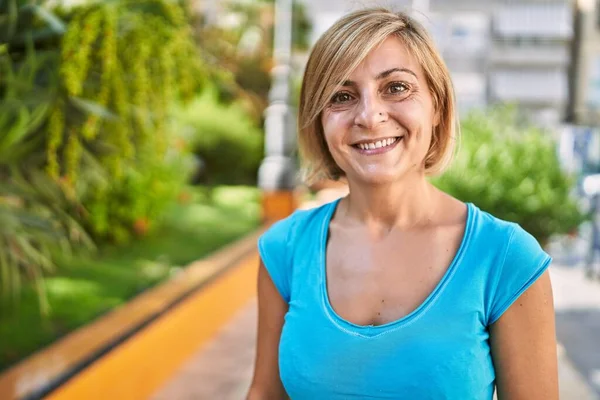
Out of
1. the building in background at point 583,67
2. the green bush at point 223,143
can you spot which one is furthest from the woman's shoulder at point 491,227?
the green bush at point 223,143

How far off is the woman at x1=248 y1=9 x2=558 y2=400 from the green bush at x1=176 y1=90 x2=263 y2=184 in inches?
602

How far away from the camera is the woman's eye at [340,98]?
5.21 ft

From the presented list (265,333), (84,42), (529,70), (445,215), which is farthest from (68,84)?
(529,70)

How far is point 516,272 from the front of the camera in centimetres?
143

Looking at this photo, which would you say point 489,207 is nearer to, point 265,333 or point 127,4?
point 127,4

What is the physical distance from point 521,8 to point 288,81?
35154 millimetres

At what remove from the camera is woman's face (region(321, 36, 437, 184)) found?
5.03 ft

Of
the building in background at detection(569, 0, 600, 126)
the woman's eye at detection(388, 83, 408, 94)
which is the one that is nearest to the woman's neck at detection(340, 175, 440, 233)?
the woman's eye at detection(388, 83, 408, 94)

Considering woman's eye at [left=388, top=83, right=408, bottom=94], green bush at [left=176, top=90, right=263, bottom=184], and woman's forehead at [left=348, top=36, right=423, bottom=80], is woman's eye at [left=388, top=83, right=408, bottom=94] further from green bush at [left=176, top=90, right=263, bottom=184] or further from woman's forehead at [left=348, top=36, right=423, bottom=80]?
green bush at [left=176, top=90, right=263, bottom=184]

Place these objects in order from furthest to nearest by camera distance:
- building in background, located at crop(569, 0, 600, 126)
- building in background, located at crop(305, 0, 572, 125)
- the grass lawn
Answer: building in background, located at crop(305, 0, 572, 125) < building in background, located at crop(569, 0, 600, 126) < the grass lawn

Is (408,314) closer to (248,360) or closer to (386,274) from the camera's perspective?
(386,274)

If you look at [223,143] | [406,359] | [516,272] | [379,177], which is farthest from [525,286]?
[223,143]

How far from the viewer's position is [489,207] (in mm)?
5137

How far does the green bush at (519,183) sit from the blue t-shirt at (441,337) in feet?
12.1
